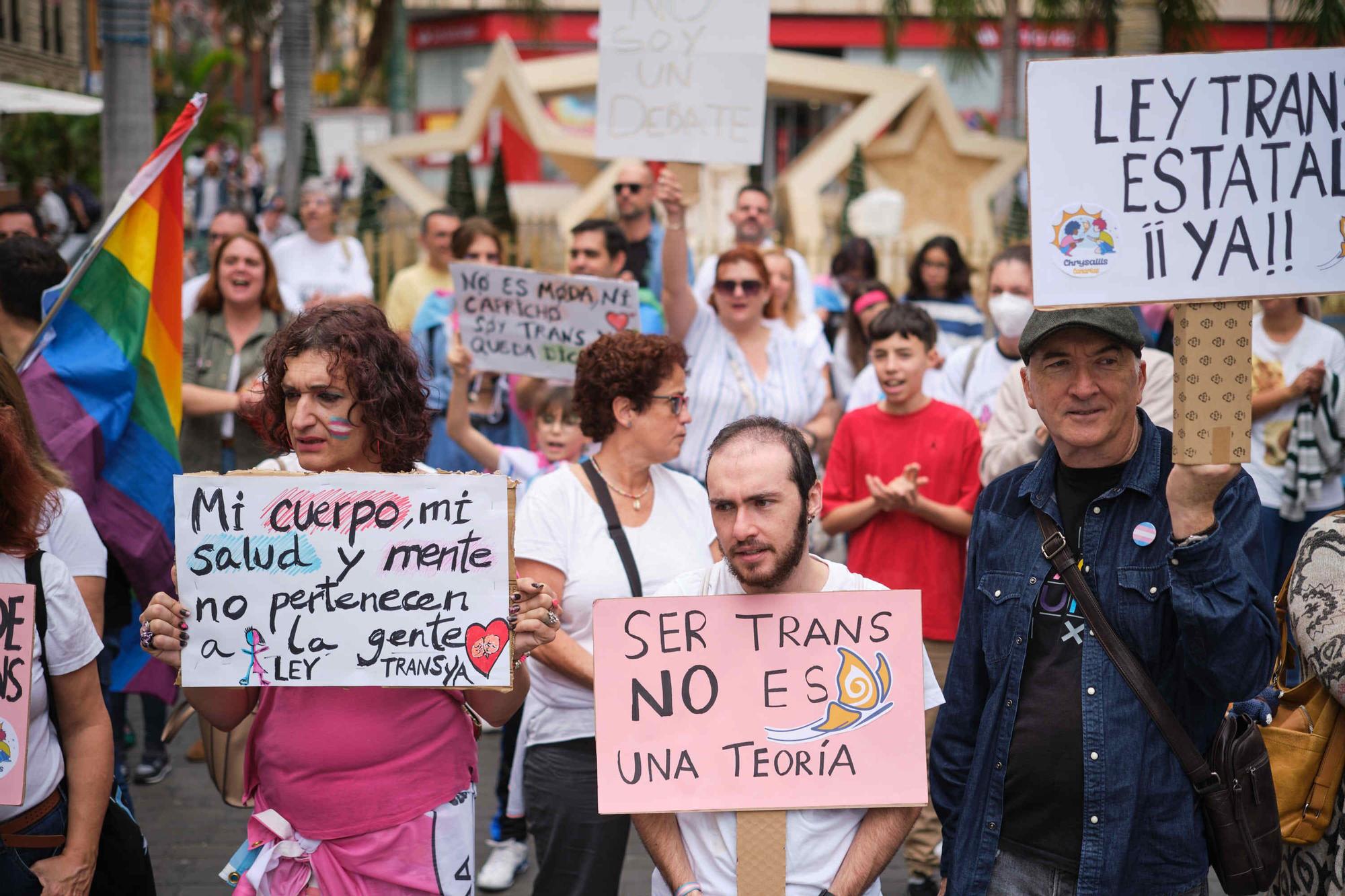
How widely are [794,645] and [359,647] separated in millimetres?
981

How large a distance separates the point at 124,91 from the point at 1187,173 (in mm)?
9873

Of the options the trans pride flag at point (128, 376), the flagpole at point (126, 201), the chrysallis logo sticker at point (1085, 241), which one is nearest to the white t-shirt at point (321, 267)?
the trans pride flag at point (128, 376)

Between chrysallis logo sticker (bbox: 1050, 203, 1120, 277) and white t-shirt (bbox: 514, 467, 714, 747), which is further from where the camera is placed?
white t-shirt (bbox: 514, 467, 714, 747)

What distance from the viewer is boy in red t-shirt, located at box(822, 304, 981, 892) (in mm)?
5242

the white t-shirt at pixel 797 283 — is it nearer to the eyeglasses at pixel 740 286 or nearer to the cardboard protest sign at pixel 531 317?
the eyeglasses at pixel 740 286

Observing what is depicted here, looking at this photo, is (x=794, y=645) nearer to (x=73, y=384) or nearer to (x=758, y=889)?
(x=758, y=889)

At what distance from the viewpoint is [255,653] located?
10.0ft

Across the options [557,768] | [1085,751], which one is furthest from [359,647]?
[1085,751]

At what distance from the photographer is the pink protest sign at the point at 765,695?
3.04 metres

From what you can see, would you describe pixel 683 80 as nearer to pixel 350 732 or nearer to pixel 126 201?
pixel 126 201

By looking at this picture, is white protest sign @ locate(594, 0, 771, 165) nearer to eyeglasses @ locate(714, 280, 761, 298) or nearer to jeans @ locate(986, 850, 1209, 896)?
eyeglasses @ locate(714, 280, 761, 298)

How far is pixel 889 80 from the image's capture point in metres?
21.9

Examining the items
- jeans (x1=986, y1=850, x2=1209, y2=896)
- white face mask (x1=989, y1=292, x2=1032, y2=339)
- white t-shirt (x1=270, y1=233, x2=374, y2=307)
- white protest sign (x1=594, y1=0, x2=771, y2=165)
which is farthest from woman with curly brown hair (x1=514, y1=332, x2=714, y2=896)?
white t-shirt (x1=270, y1=233, x2=374, y2=307)

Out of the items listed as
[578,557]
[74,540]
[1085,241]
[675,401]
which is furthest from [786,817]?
[74,540]
